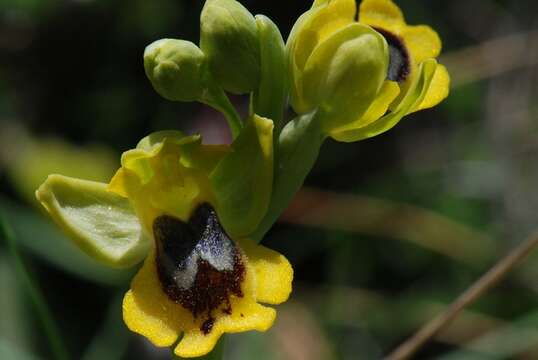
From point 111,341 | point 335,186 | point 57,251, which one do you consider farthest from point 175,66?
point 335,186

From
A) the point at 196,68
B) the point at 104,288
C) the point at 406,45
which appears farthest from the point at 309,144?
the point at 104,288

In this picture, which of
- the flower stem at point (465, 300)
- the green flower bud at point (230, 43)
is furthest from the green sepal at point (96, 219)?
the flower stem at point (465, 300)

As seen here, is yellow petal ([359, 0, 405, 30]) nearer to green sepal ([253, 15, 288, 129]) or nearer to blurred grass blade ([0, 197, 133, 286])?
green sepal ([253, 15, 288, 129])

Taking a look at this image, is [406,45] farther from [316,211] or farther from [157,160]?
[316,211]

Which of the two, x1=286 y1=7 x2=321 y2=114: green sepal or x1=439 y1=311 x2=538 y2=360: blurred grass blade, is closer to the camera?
x1=286 y1=7 x2=321 y2=114: green sepal


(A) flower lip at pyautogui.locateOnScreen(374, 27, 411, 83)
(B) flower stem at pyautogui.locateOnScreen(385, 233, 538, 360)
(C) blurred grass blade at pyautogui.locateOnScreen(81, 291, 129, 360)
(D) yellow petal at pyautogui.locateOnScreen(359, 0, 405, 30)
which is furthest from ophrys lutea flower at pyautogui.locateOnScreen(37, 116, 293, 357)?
(C) blurred grass blade at pyautogui.locateOnScreen(81, 291, 129, 360)
